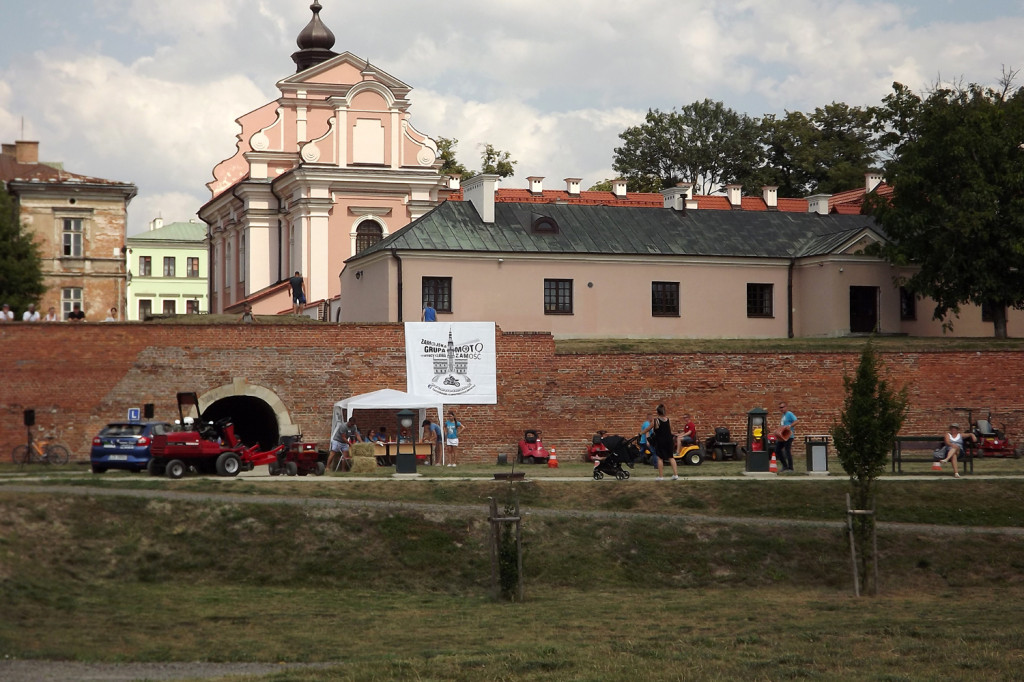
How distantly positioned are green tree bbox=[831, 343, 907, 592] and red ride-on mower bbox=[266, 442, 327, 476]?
1247 cm

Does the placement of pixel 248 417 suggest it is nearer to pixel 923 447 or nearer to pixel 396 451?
pixel 396 451

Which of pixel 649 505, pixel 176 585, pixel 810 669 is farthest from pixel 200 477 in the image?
pixel 810 669

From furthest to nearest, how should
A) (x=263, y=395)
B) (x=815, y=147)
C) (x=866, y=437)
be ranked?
1. (x=815, y=147)
2. (x=263, y=395)
3. (x=866, y=437)

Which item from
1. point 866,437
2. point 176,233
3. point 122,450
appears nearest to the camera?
point 866,437

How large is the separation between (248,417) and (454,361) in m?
8.94

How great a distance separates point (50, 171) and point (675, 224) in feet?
109

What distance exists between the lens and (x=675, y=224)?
4469 cm

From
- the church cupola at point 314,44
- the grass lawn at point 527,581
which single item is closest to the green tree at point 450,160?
the church cupola at point 314,44

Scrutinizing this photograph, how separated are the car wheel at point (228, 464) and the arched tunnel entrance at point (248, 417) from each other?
10393mm

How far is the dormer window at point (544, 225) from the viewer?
42.7m

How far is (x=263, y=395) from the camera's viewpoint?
35.4 metres

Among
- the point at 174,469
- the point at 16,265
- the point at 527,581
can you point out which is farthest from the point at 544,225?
the point at 527,581

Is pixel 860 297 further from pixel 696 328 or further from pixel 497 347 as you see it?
pixel 497 347

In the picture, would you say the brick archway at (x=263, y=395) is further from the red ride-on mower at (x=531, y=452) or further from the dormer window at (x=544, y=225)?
the dormer window at (x=544, y=225)
